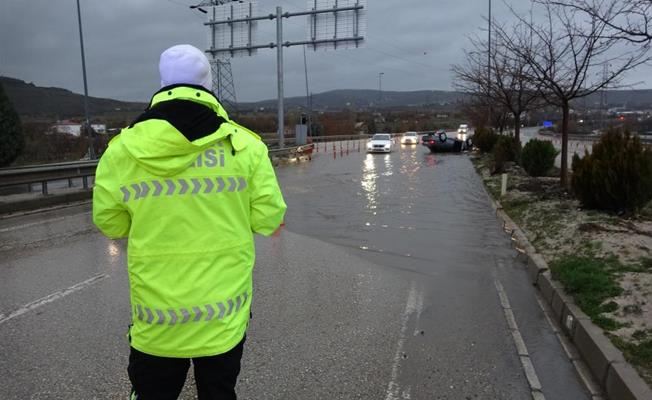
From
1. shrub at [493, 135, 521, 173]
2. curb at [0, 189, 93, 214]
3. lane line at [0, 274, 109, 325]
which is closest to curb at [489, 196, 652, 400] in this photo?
lane line at [0, 274, 109, 325]

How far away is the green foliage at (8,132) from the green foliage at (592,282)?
17882 mm

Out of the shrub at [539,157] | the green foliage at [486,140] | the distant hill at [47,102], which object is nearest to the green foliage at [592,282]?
the shrub at [539,157]

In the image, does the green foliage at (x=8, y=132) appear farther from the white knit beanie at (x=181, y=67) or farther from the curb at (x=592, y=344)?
the white knit beanie at (x=181, y=67)

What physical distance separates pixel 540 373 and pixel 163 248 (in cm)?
338

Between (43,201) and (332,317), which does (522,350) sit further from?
(43,201)

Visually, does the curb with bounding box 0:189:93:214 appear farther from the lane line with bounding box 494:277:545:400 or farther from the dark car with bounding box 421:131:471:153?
the dark car with bounding box 421:131:471:153

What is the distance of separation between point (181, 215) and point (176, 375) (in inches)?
28.1

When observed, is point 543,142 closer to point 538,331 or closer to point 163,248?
point 538,331

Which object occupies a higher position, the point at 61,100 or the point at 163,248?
the point at 61,100

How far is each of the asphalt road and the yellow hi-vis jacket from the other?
5.70 ft

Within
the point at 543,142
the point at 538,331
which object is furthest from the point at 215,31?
the point at 538,331

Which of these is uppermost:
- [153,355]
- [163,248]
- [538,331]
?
[163,248]

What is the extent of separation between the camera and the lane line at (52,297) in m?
5.34

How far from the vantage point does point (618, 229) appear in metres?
8.12
